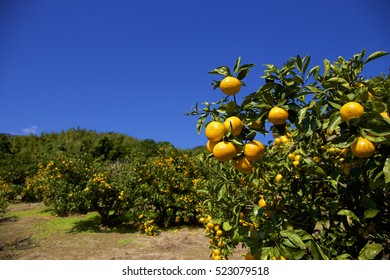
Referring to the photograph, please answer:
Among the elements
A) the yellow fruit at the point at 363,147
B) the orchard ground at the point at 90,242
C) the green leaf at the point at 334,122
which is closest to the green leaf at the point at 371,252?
the yellow fruit at the point at 363,147

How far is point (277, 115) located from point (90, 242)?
6.25m

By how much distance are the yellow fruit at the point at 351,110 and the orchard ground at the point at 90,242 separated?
4.12m

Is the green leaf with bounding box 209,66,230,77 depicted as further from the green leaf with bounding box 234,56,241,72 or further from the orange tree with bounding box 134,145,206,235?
the orange tree with bounding box 134,145,206,235

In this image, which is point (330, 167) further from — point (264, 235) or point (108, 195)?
point (108, 195)

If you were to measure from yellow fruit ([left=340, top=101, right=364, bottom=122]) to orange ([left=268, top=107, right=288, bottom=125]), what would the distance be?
0.84ft

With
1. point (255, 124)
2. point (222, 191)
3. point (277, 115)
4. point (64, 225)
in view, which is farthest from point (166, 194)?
point (277, 115)

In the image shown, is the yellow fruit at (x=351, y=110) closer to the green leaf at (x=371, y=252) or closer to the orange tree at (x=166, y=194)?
the green leaf at (x=371, y=252)

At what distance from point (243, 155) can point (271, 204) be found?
2.54 feet

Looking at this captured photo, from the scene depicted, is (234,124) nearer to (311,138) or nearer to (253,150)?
(253,150)

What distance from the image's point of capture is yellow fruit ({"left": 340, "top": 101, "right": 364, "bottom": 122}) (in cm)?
114

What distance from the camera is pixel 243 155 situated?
1338mm
